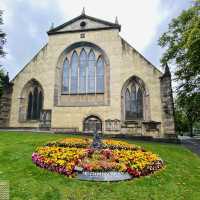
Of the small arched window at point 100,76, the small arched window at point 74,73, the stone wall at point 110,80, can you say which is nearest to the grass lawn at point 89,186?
the stone wall at point 110,80

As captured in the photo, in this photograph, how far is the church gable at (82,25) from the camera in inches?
1156

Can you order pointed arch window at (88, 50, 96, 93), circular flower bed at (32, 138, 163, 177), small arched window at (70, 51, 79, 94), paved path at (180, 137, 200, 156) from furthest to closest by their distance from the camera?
small arched window at (70, 51, 79, 94)
pointed arch window at (88, 50, 96, 93)
paved path at (180, 137, 200, 156)
circular flower bed at (32, 138, 163, 177)

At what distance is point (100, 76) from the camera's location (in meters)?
28.1

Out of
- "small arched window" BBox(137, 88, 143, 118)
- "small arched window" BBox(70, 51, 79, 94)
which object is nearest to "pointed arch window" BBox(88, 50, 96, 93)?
"small arched window" BBox(70, 51, 79, 94)

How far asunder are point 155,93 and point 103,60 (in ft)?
25.2

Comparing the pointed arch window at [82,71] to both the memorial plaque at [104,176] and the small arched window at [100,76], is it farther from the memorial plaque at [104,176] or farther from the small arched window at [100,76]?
the memorial plaque at [104,176]

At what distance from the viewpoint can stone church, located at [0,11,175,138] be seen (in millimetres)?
25516

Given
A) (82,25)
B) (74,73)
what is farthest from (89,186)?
(82,25)

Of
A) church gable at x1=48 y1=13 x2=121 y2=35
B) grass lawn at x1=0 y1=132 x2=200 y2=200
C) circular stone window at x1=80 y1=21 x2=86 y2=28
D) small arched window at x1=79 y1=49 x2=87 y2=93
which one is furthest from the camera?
circular stone window at x1=80 y1=21 x2=86 y2=28

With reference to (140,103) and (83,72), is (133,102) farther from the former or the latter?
(83,72)

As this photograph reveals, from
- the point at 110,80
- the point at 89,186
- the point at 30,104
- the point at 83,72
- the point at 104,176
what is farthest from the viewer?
the point at 30,104

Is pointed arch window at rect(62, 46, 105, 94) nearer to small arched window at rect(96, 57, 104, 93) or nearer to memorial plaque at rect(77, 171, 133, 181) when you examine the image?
small arched window at rect(96, 57, 104, 93)

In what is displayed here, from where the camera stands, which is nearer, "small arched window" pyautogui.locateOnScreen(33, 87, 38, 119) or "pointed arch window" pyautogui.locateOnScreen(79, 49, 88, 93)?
"pointed arch window" pyautogui.locateOnScreen(79, 49, 88, 93)

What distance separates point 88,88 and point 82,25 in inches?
343
